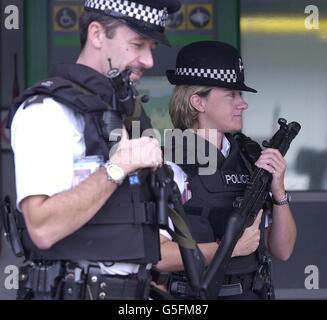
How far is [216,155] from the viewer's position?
292cm

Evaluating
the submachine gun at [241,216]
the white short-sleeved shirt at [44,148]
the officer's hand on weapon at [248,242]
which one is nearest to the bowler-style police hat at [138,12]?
the white short-sleeved shirt at [44,148]

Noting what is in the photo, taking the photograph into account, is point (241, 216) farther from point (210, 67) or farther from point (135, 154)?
point (135, 154)

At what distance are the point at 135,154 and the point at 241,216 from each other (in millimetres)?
764

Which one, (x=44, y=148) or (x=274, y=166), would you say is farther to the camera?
(x=274, y=166)

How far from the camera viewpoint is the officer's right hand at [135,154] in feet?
6.73

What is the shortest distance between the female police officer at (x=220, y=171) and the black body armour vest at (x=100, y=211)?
52 cm

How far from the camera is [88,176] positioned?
2.08 m

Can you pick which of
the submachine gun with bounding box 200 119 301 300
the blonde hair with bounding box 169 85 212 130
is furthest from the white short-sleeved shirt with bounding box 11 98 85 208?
the blonde hair with bounding box 169 85 212 130

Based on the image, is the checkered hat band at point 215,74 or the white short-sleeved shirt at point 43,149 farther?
the checkered hat band at point 215,74

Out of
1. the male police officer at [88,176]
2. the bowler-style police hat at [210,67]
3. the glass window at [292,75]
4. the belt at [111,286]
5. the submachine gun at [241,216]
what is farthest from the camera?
the glass window at [292,75]

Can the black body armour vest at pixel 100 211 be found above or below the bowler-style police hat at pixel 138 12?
below

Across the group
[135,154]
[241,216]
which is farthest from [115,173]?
[241,216]

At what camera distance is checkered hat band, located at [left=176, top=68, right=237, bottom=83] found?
9.68 feet

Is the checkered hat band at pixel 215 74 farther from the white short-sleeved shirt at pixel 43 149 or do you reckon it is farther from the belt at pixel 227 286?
the white short-sleeved shirt at pixel 43 149
